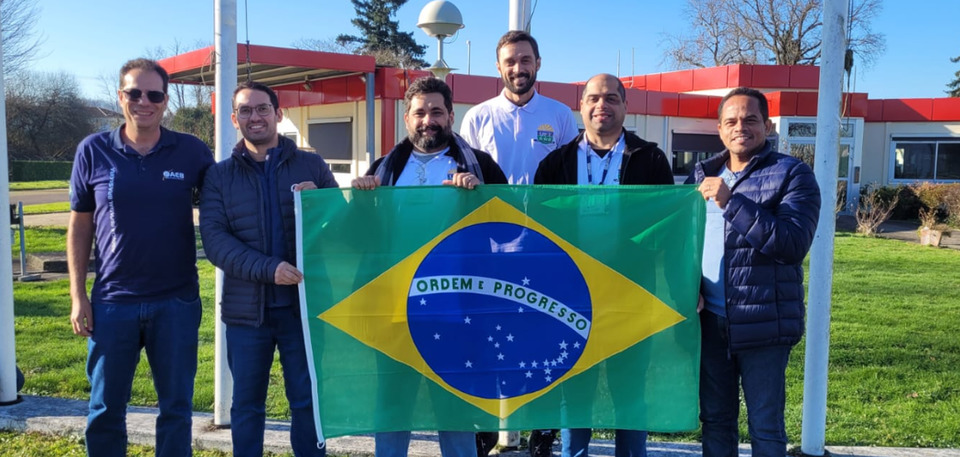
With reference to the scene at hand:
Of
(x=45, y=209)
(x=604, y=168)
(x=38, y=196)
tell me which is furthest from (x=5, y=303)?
(x=38, y=196)

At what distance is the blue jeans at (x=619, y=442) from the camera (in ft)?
12.1

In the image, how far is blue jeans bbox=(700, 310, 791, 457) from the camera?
3305 mm

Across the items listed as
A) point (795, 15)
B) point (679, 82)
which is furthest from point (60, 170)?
point (795, 15)

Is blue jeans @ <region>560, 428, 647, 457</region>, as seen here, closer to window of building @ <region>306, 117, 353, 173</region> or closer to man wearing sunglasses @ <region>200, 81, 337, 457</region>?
man wearing sunglasses @ <region>200, 81, 337, 457</region>

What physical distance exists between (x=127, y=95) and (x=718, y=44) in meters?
45.3

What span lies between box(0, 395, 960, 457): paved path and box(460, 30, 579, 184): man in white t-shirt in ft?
6.01

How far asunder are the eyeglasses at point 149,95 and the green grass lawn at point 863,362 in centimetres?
264

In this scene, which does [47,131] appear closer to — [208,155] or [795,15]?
[795,15]

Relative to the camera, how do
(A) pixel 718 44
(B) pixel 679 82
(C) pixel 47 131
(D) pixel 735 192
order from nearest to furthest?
(D) pixel 735 192 → (B) pixel 679 82 → (A) pixel 718 44 → (C) pixel 47 131

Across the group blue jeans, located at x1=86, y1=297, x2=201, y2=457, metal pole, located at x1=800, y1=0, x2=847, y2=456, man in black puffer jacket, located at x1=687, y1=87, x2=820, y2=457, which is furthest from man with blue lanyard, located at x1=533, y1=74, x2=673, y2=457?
blue jeans, located at x1=86, y1=297, x2=201, y2=457

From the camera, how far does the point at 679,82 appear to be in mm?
27719

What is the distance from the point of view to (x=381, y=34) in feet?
182

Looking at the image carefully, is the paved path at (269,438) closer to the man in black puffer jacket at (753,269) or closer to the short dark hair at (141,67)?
the man in black puffer jacket at (753,269)

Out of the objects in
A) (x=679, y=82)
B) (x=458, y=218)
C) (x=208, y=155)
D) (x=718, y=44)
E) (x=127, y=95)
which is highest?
(x=718, y=44)
